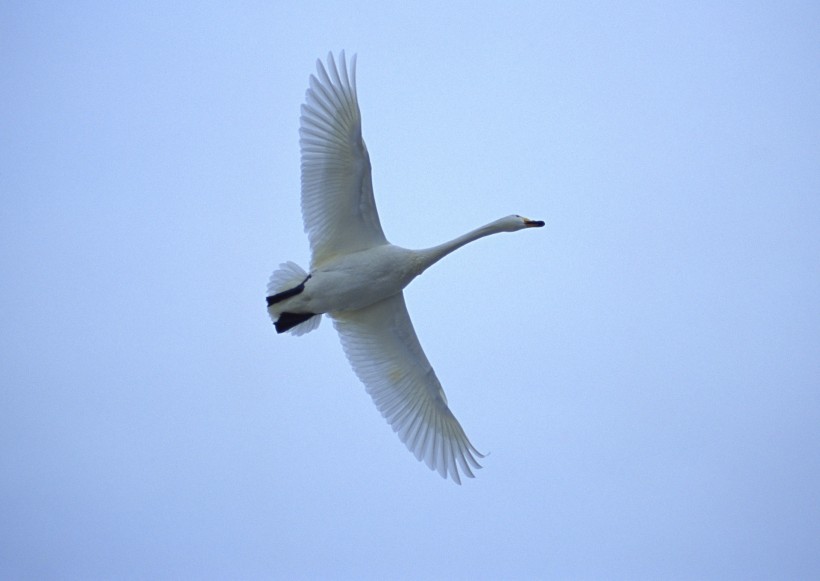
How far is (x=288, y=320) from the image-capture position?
1432cm

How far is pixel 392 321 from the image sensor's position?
14.8 m

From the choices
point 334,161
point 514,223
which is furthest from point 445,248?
point 334,161

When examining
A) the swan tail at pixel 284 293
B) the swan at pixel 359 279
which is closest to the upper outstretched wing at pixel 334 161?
the swan at pixel 359 279

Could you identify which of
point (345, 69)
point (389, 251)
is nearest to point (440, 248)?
point (389, 251)

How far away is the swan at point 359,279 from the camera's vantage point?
539 inches

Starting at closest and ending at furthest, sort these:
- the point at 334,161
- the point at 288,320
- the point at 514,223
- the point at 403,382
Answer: the point at 334,161 < the point at 288,320 < the point at 514,223 < the point at 403,382

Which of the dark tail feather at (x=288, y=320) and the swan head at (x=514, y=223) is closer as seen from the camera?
the dark tail feather at (x=288, y=320)

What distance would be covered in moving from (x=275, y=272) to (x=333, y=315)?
116cm

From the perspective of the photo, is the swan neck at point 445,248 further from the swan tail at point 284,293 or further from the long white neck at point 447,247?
the swan tail at point 284,293

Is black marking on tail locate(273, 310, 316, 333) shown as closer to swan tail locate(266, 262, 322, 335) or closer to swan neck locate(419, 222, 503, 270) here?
swan tail locate(266, 262, 322, 335)

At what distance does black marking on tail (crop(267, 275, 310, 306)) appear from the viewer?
14.1m

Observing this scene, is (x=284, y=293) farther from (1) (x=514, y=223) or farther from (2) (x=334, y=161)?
(1) (x=514, y=223)

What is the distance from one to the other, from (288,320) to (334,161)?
2.32 m

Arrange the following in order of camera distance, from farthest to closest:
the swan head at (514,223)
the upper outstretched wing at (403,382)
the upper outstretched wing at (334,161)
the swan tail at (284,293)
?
the upper outstretched wing at (403,382)
the swan head at (514,223)
the swan tail at (284,293)
the upper outstretched wing at (334,161)
